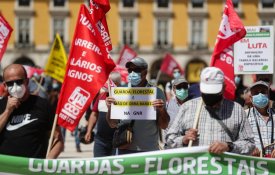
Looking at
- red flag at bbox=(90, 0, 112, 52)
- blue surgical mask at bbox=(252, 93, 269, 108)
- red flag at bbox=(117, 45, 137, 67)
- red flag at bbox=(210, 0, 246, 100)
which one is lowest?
blue surgical mask at bbox=(252, 93, 269, 108)

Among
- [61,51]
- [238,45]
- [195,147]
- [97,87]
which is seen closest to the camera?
[195,147]

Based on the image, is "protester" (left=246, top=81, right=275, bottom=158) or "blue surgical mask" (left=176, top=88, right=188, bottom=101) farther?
"blue surgical mask" (left=176, top=88, right=188, bottom=101)

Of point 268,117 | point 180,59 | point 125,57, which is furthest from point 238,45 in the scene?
point 180,59

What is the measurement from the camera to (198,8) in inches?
2083

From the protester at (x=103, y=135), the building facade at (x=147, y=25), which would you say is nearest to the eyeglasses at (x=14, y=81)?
the protester at (x=103, y=135)

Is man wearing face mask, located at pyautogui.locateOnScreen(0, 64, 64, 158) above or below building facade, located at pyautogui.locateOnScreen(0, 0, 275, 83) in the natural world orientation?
below

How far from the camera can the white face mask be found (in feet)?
17.3

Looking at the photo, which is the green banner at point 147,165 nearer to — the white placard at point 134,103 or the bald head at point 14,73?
the bald head at point 14,73

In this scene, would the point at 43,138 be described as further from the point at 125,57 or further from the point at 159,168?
the point at 125,57

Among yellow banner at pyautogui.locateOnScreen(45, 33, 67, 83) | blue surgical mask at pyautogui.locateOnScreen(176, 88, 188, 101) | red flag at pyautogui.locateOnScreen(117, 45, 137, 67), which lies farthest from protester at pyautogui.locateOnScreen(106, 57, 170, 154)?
red flag at pyautogui.locateOnScreen(117, 45, 137, 67)

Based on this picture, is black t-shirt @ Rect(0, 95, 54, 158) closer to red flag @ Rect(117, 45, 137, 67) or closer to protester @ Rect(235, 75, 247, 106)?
protester @ Rect(235, 75, 247, 106)

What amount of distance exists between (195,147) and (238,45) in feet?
14.9

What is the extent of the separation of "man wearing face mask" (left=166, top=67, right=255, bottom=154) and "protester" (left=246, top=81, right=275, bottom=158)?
4.64ft

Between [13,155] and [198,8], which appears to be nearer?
[13,155]
